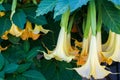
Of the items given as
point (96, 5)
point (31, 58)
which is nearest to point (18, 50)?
point (31, 58)

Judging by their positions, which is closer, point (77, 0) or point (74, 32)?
point (77, 0)

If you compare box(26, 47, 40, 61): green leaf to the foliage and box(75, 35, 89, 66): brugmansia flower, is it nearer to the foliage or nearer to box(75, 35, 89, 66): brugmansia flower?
the foliage

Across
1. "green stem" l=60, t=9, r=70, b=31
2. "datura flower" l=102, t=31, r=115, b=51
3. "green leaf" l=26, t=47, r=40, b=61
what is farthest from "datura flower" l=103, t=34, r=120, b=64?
"green leaf" l=26, t=47, r=40, b=61

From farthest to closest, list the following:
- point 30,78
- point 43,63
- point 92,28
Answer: point 43,63 → point 30,78 → point 92,28

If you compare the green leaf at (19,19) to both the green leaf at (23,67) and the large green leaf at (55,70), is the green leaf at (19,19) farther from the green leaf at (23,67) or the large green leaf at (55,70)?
the large green leaf at (55,70)

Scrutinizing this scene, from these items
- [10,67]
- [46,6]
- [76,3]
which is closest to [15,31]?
[10,67]

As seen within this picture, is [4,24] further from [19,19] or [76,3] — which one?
[76,3]

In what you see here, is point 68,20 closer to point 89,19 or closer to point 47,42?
point 89,19
